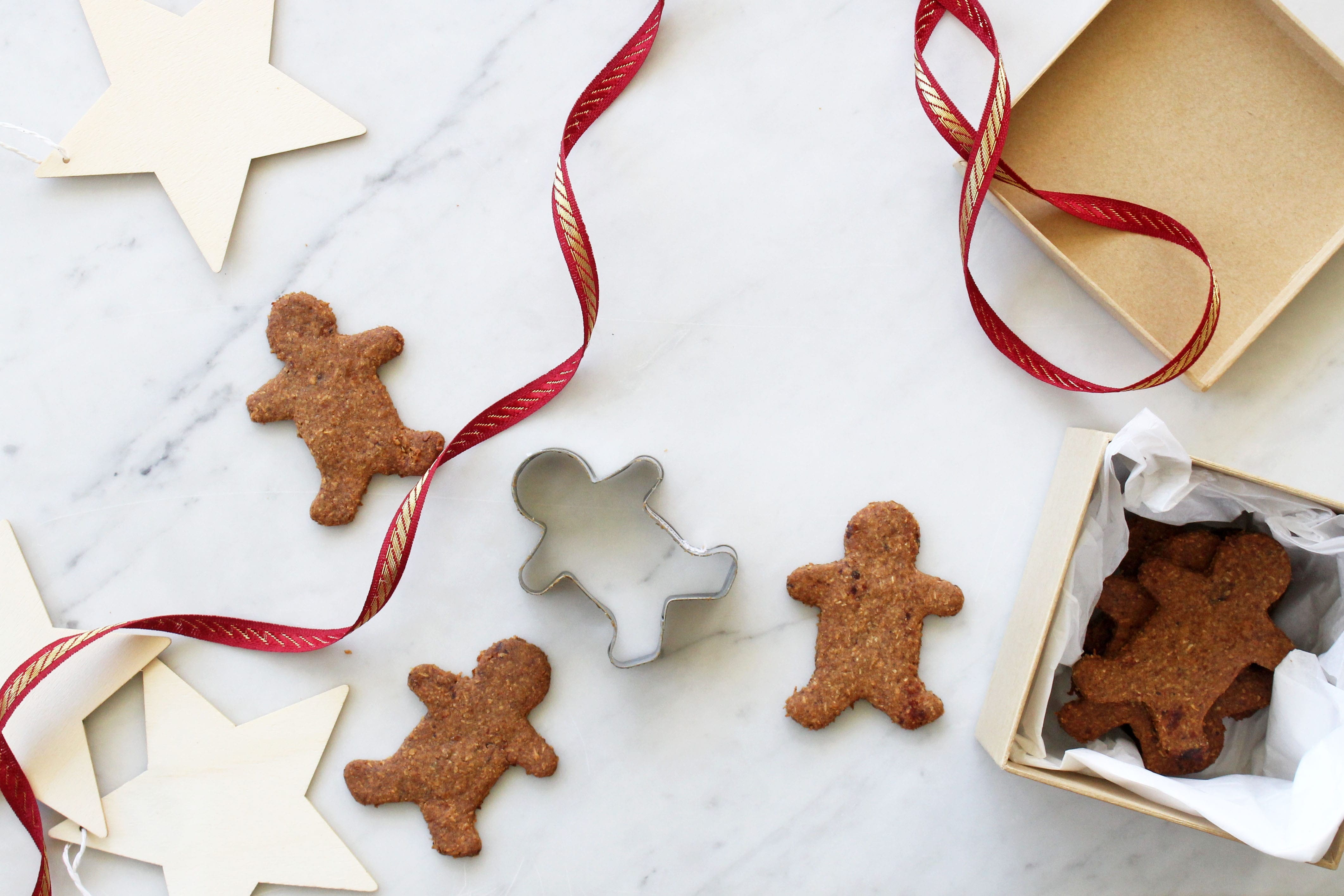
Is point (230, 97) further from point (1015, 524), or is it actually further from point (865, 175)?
point (1015, 524)

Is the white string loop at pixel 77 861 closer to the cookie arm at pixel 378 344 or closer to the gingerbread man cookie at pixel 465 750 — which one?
the gingerbread man cookie at pixel 465 750

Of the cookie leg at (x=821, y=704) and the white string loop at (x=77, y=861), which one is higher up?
the cookie leg at (x=821, y=704)

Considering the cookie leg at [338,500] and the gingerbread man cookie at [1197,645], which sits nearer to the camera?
the gingerbread man cookie at [1197,645]

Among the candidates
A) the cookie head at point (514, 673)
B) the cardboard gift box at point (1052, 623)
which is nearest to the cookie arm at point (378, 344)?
the cookie head at point (514, 673)

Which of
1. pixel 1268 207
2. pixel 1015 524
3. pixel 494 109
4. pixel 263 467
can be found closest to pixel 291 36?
pixel 494 109

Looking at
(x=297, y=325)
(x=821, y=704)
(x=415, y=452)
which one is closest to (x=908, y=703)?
(x=821, y=704)

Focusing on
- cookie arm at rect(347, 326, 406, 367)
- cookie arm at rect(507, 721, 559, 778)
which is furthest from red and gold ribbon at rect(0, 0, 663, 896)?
cookie arm at rect(507, 721, 559, 778)

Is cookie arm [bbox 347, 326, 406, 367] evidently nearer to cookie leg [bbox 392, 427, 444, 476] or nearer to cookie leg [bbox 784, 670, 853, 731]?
cookie leg [bbox 392, 427, 444, 476]
